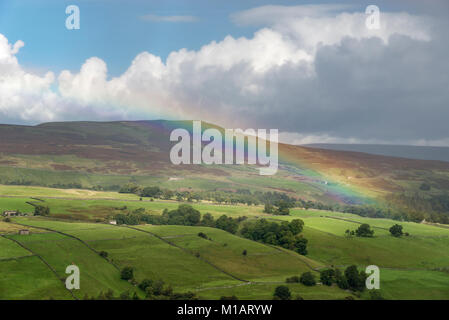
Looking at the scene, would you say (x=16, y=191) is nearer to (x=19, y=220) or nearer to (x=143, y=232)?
(x=19, y=220)

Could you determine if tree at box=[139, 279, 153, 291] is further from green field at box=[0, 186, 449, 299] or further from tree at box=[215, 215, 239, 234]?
tree at box=[215, 215, 239, 234]

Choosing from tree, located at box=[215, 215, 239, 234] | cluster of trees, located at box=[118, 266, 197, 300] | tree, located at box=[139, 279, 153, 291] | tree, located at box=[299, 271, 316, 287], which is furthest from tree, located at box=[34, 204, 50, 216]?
tree, located at box=[299, 271, 316, 287]

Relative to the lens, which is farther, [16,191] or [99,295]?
[16,191]

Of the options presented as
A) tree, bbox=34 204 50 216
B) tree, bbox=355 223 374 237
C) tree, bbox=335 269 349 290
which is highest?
tree, bbox=34 204 50 216

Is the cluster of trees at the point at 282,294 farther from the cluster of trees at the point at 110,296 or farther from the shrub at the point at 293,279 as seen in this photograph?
→ the cluster of trees at the point at 110,296

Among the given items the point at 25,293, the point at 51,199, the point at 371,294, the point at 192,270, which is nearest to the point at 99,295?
the point at 25,293
